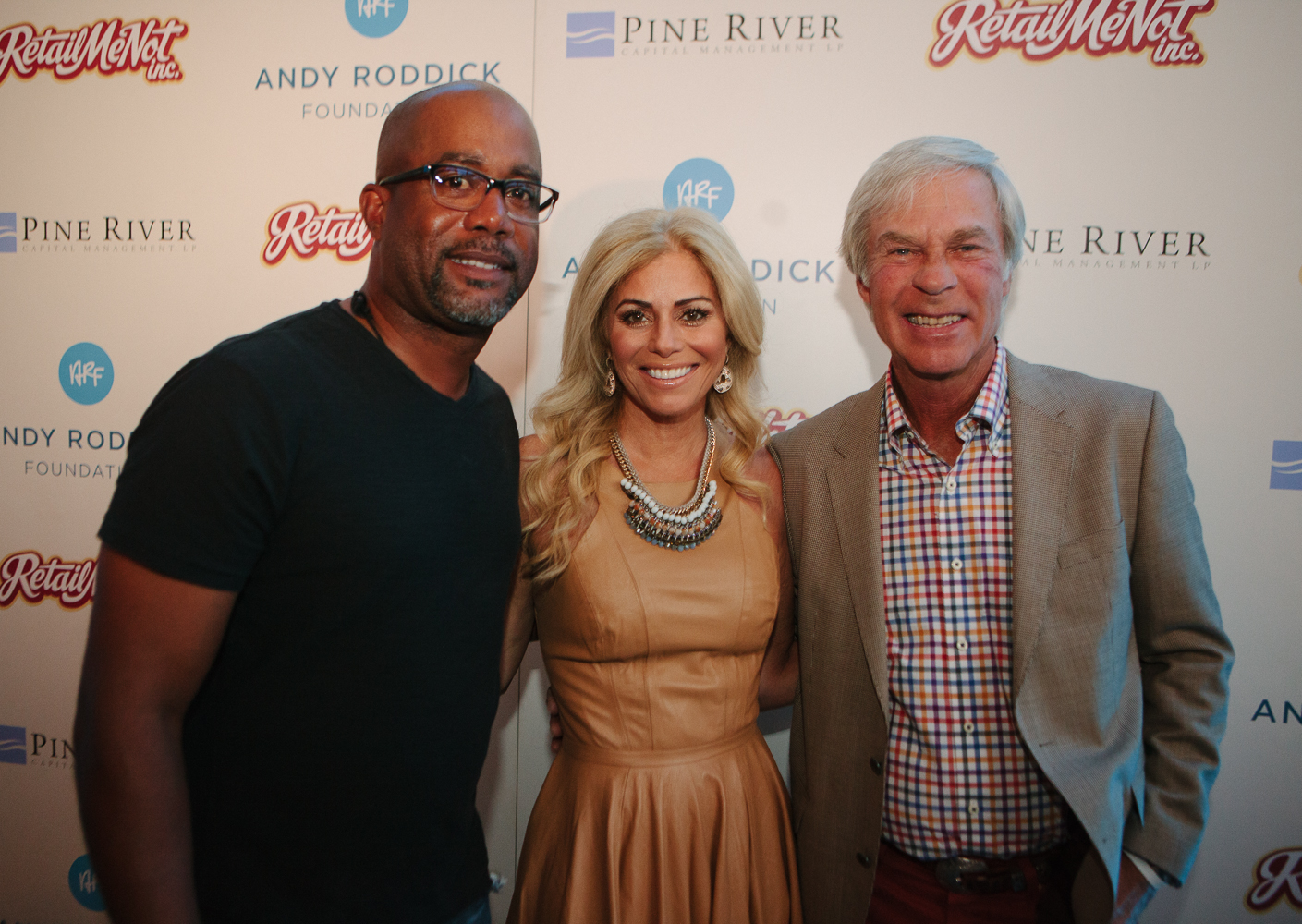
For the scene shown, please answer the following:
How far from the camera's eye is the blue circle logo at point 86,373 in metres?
2.90

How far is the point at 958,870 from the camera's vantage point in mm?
1570

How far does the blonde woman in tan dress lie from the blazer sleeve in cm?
80

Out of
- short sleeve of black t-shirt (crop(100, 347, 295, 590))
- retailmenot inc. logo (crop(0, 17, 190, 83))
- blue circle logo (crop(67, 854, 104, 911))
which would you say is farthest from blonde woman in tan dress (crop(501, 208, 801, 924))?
blue circle logo (crop(67, 854, 104, 911))

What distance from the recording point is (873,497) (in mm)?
1691

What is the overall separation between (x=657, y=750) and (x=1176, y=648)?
116 centimetres

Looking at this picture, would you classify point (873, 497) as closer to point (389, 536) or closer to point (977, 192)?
point (977, 192)

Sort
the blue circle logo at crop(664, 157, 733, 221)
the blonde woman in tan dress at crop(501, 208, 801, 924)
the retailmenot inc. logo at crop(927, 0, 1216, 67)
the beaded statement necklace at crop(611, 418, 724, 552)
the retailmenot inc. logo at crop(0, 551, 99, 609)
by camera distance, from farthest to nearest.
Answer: the retailmenot inc. logo at crop(0, 551, 99, 609), the blue circle logo at crop(664, 157, 733, 221), the retailmenot inc. logo at crop(927, 0, 1216, 67), the beaded statement necklace at crop(611, 418, 724, 552), the blonde woman in tan dress at crop(501, 208, 801, 924)

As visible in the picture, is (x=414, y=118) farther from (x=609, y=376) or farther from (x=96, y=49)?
(x=96, y=49)

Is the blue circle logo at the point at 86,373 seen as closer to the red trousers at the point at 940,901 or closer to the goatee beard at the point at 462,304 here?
the goatee beard at the point at 462,304

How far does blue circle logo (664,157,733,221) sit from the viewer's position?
254cm

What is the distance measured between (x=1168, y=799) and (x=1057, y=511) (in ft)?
2.11

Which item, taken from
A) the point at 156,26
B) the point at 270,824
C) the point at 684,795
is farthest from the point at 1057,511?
the point at 156,26

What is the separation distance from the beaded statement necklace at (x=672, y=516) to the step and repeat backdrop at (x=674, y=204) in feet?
2.61

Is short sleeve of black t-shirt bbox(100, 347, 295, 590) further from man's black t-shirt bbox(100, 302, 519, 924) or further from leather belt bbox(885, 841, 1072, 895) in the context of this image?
leather belt bbox(885, 841, 1072, 895)
